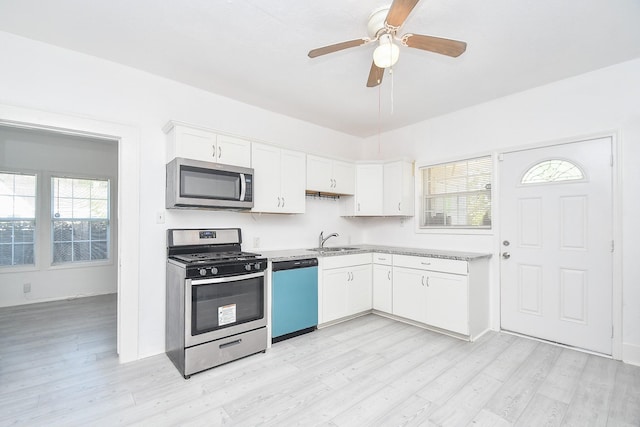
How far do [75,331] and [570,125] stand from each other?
18.8ft

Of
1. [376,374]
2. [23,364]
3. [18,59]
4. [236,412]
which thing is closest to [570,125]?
[376,374]

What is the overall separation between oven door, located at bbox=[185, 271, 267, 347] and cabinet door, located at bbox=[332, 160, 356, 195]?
1.74 meters

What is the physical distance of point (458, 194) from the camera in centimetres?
373

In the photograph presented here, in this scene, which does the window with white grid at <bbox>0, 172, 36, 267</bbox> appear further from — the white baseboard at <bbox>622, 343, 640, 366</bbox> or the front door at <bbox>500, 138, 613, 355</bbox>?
the white baseboard at <bbox>622, 343, 640, 366</bbox>

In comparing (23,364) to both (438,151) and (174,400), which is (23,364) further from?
(438,151)

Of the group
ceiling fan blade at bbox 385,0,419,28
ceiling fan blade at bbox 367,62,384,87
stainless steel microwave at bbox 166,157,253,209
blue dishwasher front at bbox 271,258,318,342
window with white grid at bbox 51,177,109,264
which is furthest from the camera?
window with white grid at bbox 51,177,109,264

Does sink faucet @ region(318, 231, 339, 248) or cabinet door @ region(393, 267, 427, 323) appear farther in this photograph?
sink faucet @ region(318, 231, 339, 248)

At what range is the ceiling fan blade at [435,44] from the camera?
1763mm

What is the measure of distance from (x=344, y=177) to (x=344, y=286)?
150 centimetres

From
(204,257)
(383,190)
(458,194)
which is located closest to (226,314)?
(204,257)

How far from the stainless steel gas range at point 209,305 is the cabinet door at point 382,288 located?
163cm

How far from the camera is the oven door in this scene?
7.89 ft

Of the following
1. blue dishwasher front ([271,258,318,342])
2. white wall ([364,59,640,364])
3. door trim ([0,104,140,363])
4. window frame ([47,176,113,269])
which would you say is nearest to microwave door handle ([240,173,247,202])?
blue dishwasher front ([271,258,318,342])

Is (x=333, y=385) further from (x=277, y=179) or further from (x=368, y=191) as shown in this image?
(x=368, y=191)
